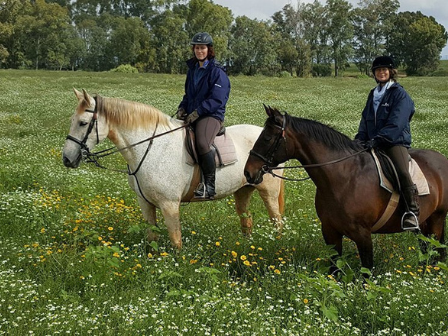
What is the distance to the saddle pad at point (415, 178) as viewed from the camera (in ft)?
20.8

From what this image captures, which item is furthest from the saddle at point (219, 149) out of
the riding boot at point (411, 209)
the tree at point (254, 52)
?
the tree at point (254, 52)

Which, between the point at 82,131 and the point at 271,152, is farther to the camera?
the point at 82,131

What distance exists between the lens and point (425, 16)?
3841 inches

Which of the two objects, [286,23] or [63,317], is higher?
[286,23]

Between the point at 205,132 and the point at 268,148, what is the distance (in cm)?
141

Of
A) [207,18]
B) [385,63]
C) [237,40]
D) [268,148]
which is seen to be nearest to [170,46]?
[207,18]

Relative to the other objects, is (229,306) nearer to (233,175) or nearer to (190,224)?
(233,175)

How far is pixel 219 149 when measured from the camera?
746 centimetres

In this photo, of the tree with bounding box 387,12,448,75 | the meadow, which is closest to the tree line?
the tree with bounding box 387,12,448,75

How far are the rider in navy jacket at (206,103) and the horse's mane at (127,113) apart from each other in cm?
59

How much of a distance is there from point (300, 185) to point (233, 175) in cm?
503

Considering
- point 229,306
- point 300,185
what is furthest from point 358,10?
point 229,306

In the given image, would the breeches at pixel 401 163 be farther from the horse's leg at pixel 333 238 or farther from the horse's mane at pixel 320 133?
the horse's leg at pixel 333 238

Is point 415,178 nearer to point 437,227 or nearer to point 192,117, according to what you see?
point 437,227
